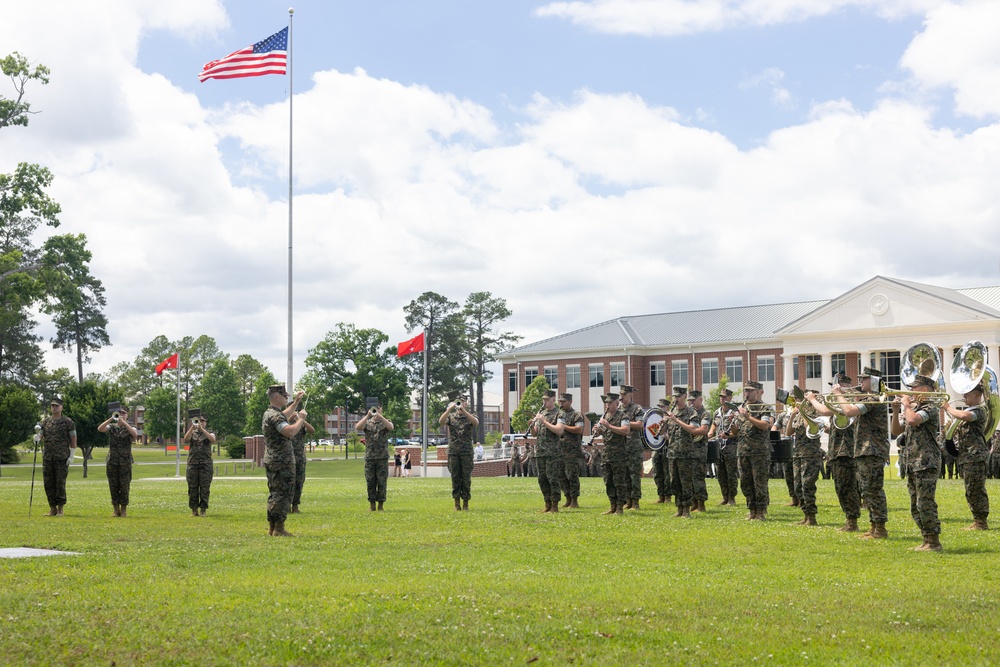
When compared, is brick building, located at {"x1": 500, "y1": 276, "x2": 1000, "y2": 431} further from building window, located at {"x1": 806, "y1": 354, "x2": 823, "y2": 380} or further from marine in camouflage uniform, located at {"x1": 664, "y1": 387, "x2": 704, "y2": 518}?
marine in camouflage uniform, located at {"x1": 664, "y1": 387, "x2": 704, "y2": 518}

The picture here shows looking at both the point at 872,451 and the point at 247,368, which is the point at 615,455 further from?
the point at 247,368

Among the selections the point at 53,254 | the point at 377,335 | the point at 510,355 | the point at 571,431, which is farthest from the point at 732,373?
the point at 571,431

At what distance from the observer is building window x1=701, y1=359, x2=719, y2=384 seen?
87.1 meters

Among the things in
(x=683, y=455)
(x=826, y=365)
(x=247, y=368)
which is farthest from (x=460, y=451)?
(x=247, y=368)

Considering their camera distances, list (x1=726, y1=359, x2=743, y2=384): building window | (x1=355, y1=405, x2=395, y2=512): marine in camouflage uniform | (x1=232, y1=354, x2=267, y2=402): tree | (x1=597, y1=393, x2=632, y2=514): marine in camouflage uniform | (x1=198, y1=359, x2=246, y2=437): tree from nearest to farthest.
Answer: (x1=597, y1=393, x2=632, y2=514): marine in camouflage uniform → (x1=355, y1=405, x2=395, y2=512): marine in camouflage uniform → (x1=726, y1=359, x2=743, y2=384): building window → (x1=198, y1=359, x2=246, y2=437): tree → (x1=232, y1=354, x2=267, y2=402): tree

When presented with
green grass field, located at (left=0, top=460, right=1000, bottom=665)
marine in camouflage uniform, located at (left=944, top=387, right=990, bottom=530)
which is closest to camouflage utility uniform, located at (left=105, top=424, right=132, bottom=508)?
green grass field, located at (left=0, top=460, right=1000, bottom=665)

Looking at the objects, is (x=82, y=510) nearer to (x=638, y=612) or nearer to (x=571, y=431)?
(x=571, y=431)

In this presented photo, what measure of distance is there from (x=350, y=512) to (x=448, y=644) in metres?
12.8

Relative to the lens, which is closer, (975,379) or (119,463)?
(975,379)

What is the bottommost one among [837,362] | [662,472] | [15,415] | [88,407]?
[662,472]

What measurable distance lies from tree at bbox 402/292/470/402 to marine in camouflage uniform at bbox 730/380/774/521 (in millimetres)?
97685

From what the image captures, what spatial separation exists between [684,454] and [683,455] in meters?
0.03

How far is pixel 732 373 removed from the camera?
8631 centimetres

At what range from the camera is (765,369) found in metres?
84.8
